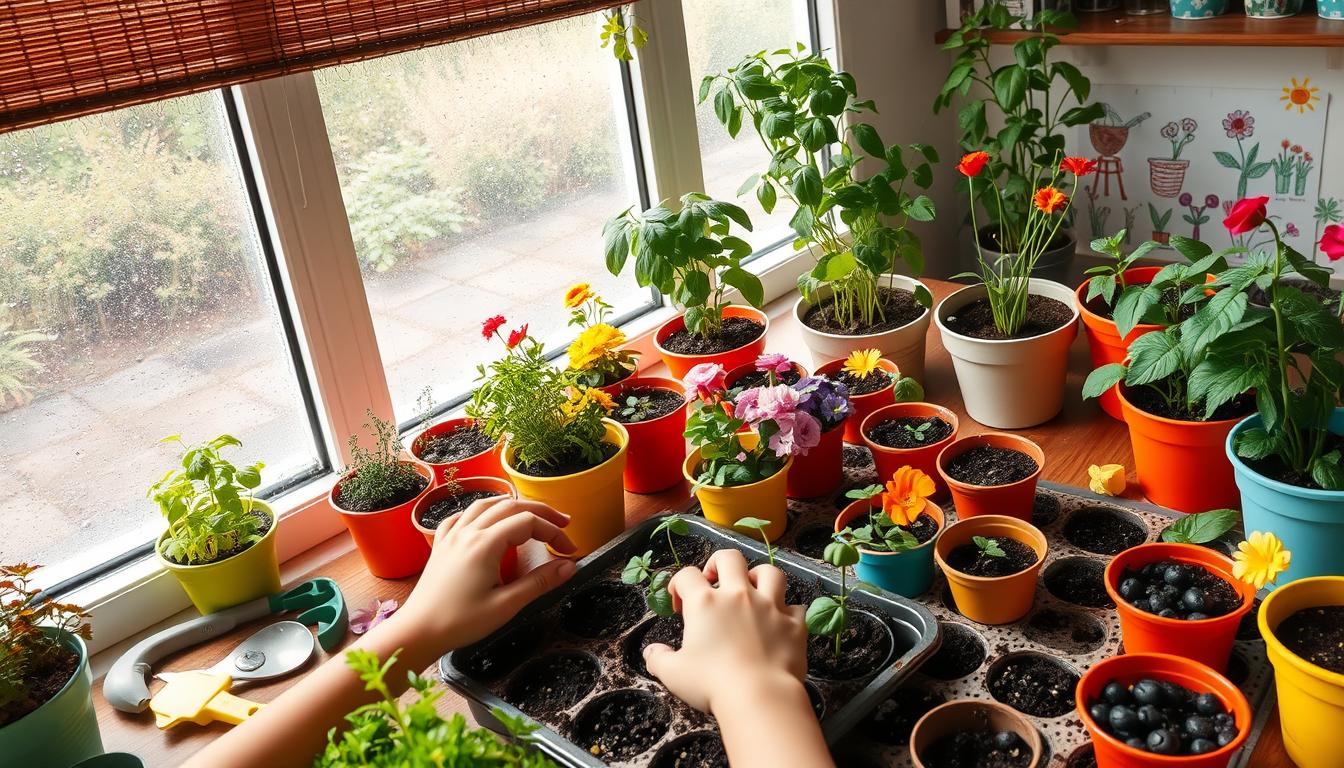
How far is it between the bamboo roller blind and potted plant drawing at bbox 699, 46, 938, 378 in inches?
20.5

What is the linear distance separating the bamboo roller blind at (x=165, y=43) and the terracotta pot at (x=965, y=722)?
94 centimetres

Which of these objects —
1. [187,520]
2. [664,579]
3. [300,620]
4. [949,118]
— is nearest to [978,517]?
[664,579]

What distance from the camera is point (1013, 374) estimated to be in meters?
1.50

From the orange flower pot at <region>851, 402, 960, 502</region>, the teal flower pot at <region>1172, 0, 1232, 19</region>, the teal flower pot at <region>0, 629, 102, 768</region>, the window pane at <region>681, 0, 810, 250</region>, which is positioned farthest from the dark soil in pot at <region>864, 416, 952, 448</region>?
the teal flower pot at <region>1172, 0, 1232, 19</region>

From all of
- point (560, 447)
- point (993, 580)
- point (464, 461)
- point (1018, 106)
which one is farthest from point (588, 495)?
point (1018, 106)

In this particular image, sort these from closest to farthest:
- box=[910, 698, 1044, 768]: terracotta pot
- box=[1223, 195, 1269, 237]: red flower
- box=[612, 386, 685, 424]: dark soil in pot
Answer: box=[910, 698, 1044, 768]: terracotta pot < box=[1223, 195, 1269, 237]: red flower < box=[612, 386, 685, 424]: dark soil in pot

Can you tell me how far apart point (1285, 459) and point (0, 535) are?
142 cm

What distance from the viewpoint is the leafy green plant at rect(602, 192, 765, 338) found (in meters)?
1.53

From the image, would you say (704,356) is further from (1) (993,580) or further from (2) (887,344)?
(1) (993,580)

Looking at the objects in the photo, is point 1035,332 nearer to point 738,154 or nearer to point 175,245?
point 738,154

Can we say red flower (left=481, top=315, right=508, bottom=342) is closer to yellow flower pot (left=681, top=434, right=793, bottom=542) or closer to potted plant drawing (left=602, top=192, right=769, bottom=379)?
potted plant drawing (left=602, top=192, right=769, bottom=379)

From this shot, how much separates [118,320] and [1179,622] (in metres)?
1.18

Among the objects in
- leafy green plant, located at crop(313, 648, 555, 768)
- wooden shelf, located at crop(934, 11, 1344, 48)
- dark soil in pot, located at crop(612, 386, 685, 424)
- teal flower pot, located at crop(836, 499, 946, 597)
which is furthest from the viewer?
wooden shelf, located at crop(934, 11, 1344, 48)

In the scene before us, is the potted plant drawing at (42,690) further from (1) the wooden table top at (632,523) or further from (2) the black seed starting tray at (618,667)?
(2) the black seed starting tray at (618,667)
